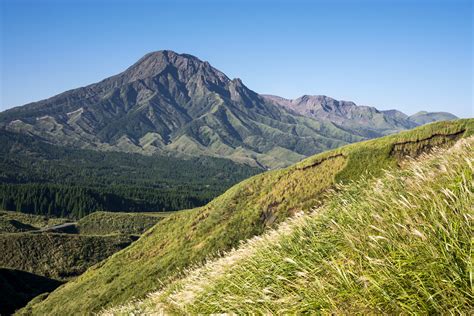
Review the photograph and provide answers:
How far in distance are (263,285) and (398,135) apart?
130ft

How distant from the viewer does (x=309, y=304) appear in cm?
491

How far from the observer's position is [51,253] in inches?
3580

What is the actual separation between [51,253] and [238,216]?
225ft

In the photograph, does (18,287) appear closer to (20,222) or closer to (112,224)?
(20,222)

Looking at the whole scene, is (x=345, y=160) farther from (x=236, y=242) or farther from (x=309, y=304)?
(x=309, y=304)

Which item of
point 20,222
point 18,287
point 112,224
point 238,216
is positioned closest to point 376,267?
point 238,216

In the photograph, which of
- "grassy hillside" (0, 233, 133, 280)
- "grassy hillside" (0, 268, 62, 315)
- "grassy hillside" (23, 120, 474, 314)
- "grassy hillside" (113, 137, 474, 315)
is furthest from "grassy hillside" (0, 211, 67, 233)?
"grassy hillside" (113, 137, 474, 315)

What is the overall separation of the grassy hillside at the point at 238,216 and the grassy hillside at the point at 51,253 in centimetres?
4028

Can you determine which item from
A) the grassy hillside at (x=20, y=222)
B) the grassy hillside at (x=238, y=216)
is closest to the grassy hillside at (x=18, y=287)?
the grassy hillside at (x=238, y=216)

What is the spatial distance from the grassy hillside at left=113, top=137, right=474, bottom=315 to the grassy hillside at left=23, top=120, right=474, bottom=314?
2856 cm

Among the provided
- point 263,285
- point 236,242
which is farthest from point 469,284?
point 236,242

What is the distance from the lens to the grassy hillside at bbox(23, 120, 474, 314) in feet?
124

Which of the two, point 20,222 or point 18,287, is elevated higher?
point 20,222

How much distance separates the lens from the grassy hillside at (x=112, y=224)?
149250 mm
